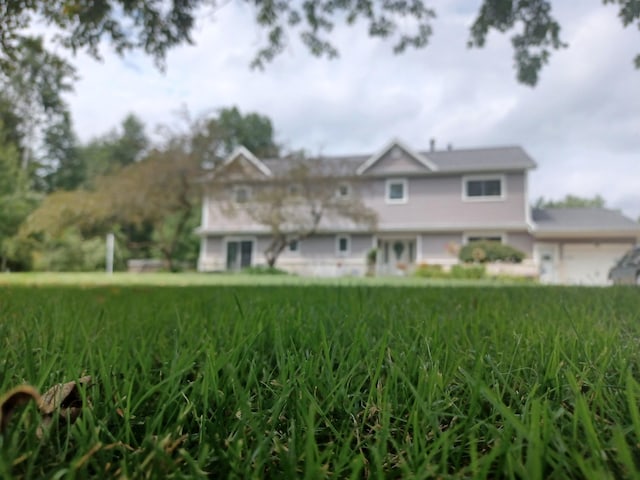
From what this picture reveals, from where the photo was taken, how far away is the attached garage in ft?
61.7

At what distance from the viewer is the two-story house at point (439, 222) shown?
19.3 meters

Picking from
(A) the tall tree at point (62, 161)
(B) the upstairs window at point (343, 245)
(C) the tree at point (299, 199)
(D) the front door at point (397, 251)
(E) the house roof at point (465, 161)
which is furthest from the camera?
(A) the tall tree at point (62, 161)

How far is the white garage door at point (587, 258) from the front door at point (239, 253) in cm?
1571

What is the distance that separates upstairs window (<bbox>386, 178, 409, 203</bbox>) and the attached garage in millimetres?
6234

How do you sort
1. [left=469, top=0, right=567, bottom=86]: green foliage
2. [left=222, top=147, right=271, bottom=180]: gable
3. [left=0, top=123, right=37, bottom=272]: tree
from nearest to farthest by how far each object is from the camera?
[left=469, top=0, right=567, bottom=86]: green foliage < [left=0, top=123, right=37, bottom=272]: tree < [left=222, top=147, right=271, bottom=180]: gable

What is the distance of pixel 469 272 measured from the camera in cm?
1443

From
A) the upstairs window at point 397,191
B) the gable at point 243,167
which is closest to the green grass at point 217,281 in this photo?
the gable at point 243,167

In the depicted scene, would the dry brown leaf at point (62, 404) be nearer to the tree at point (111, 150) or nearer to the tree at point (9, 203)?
the tree at point (9, 203)

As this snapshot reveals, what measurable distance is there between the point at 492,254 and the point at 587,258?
5820 mm

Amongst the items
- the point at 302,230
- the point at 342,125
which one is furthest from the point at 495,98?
the point at 302,230

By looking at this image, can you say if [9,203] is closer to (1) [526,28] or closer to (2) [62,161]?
(2) [62,161]

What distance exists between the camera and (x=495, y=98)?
233 inches

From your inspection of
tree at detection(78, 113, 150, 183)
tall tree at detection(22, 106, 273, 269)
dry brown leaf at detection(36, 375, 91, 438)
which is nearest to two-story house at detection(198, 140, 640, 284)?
tall tree at detection(22, 106, 273, 269)

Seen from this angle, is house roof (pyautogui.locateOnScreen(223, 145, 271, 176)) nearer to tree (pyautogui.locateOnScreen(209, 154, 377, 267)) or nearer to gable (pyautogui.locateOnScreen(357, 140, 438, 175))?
tree (pyautogui.locateOnScreen(209, 154, 377, 267))
